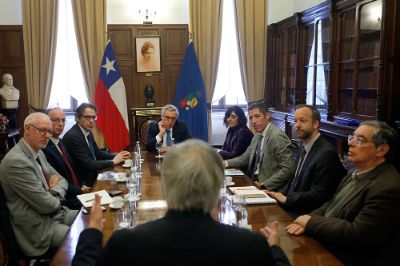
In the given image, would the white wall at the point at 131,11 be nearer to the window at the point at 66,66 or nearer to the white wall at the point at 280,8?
the window at the point at 66,66

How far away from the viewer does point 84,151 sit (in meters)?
3.77

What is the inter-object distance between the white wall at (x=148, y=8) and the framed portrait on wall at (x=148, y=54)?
1.10 feet

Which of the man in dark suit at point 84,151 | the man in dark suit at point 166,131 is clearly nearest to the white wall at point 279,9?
the man in dark suit at point 166,131

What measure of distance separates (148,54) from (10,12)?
2280 mm

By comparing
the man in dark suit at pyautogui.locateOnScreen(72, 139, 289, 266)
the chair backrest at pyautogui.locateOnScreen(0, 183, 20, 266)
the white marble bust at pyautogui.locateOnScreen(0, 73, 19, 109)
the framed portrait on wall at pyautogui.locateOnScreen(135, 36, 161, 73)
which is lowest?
the chair backrest at pyautogui.locateOnScreen(0, 183, 20, 266)

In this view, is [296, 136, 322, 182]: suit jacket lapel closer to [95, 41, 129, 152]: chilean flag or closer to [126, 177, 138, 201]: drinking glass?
[126, 177, 138, 201]: drinking glass

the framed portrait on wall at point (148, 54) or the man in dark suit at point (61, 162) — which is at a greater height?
the framed portrait on wall at point (148, 54)

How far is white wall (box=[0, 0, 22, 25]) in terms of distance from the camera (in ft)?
20.4

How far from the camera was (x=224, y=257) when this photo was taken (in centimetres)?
104

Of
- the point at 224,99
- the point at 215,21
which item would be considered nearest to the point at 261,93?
the point at 224,99

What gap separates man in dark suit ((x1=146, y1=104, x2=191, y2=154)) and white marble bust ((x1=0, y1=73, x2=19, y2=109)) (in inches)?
108

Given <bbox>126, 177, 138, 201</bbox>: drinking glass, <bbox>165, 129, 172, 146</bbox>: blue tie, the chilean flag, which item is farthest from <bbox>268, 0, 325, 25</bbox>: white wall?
<bbox>126, 177, 138, 201</bbox>: drinking glass

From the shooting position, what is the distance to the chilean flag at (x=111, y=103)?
240 inches

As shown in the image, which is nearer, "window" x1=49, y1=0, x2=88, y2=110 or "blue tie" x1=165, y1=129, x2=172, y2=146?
"blue tie" x1=165, y1=129, x2=172, y2=146
